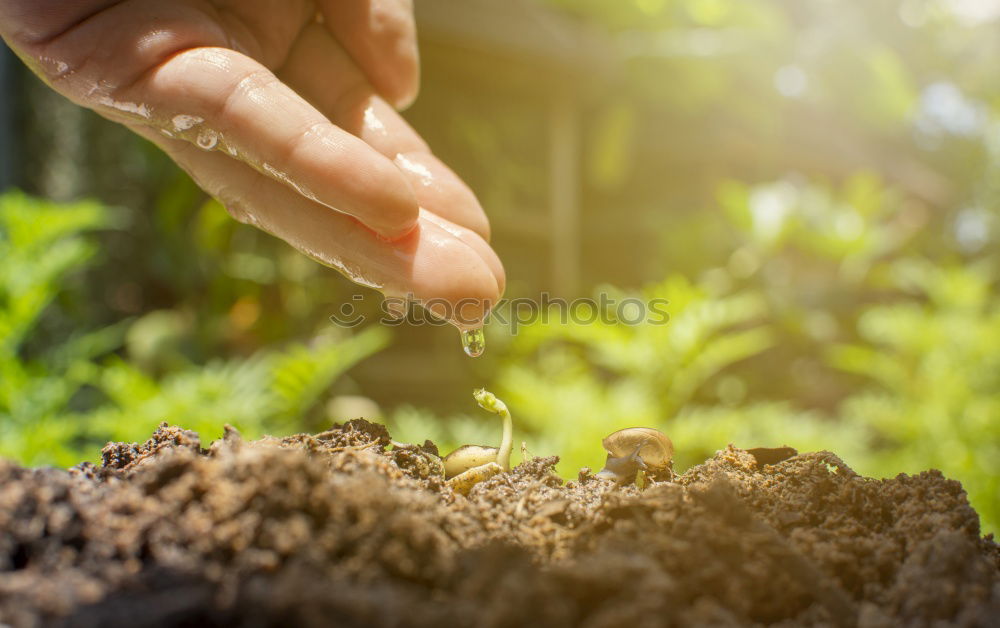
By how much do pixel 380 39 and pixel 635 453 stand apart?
47.9 inches

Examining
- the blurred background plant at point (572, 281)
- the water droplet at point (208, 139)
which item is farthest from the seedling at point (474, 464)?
the blurred background plant at point (572, 281)

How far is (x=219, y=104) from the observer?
118cm

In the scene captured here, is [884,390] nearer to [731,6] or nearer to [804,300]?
[804,300]

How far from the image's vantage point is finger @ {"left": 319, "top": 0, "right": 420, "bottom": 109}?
67.9 inches

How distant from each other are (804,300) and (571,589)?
532 centimetres

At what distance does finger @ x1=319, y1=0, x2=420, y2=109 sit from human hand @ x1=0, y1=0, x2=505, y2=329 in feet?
0.31

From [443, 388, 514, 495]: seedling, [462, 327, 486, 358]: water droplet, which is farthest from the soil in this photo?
[462, 327, 486, 358]: water droplet

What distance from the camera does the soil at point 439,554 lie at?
2.06 ft

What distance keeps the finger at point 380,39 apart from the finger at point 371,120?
0.03 metres

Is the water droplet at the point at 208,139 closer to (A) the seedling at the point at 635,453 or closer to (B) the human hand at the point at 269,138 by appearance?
(B) the human hand at the point at 269,138

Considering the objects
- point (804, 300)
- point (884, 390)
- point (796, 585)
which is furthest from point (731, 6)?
point (796, 585)

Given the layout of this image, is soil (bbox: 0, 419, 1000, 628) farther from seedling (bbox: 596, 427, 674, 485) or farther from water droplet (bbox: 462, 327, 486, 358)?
water droplet (bbox: 462, 327, 486, 358)

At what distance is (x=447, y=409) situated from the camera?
513 cm

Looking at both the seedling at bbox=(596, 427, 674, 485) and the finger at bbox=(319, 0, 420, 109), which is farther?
the finger at bbox=(319, 0, 420, 109)
